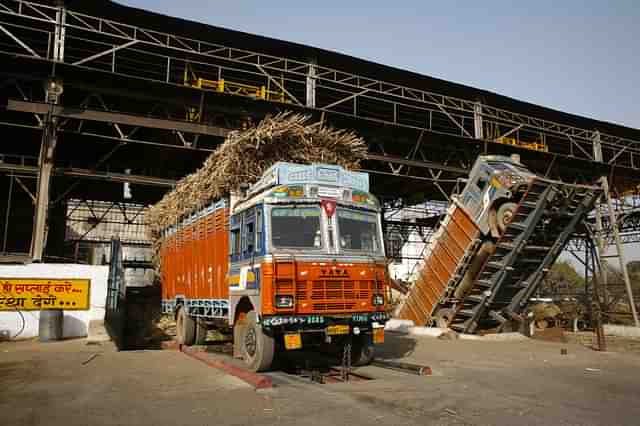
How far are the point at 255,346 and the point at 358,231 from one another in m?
2.66

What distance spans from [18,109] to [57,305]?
24.6 feet

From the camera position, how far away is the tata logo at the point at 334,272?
26.4 ft

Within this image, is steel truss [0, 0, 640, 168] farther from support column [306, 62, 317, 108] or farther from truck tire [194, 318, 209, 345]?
truck tire [194, 318, 209, 345]

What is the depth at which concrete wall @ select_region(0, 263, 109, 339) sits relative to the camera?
12008 millimetres

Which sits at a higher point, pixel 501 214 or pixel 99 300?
pixel 501 214

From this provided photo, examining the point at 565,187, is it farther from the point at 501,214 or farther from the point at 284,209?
the point at 284,209

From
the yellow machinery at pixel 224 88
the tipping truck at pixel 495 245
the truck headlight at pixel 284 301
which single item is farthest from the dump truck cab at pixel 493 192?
the yellow machinery at pixel 224 88

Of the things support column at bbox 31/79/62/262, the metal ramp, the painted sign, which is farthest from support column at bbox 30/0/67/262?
the metal ramp

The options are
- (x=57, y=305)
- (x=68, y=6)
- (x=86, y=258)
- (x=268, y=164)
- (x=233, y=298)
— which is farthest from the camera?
(x=86, y=258)

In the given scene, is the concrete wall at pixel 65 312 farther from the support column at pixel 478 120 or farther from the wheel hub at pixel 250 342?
the support column at pixel 478 120

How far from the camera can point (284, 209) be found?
8312mm

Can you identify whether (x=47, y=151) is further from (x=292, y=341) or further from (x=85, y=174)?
(x=292, y=341)

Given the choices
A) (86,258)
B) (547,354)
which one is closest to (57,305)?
(547,354)

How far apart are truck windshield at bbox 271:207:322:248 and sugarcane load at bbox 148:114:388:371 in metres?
0.02
